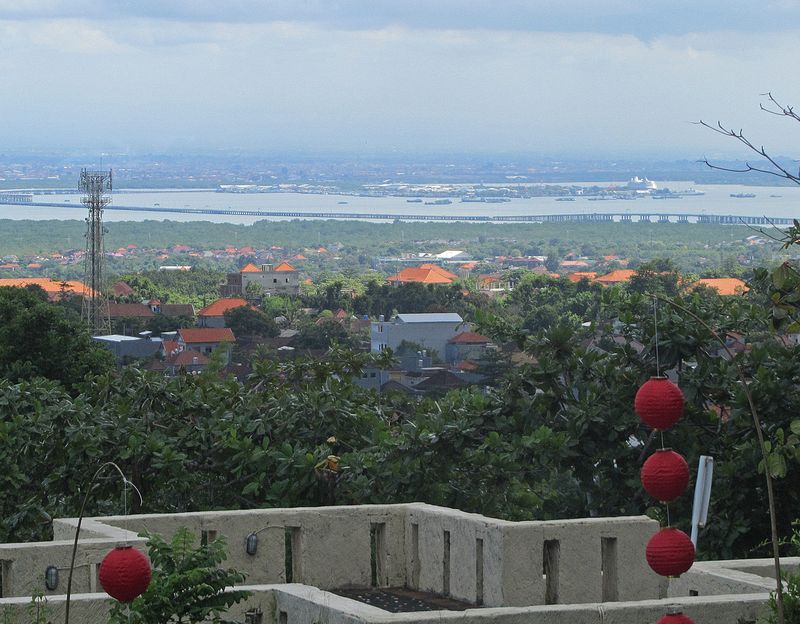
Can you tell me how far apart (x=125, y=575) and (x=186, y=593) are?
0.25 meters

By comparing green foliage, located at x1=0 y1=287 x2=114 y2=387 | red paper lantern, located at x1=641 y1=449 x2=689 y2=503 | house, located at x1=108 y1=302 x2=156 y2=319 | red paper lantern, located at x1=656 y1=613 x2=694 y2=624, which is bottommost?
house, located at x1=108 y1=302 x2=156 y2=319

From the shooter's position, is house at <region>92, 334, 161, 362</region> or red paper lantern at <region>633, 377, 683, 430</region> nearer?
red paper lantern at <region>633, 377, 683, 430</region>

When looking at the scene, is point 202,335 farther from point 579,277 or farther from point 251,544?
point 251,544

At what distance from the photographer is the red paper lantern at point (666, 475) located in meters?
5.38

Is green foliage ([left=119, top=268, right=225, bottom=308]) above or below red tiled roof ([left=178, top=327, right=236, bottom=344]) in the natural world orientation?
below

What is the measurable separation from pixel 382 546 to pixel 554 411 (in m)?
3.18

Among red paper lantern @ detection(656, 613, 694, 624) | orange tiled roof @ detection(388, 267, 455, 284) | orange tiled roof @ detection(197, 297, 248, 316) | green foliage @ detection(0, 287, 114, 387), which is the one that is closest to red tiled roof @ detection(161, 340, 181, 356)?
orange tiled roof @ detection(197, 297, 248, 316)

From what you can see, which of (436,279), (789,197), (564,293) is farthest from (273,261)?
(789,197)

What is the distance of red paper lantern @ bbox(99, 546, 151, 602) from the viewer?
16.7 feet

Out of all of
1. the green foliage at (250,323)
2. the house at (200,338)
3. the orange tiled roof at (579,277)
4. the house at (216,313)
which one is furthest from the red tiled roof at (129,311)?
the orange tiled roof at (579,277)

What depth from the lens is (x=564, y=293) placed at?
64.4 meters

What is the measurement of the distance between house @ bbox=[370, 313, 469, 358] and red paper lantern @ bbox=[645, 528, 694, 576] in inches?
2103

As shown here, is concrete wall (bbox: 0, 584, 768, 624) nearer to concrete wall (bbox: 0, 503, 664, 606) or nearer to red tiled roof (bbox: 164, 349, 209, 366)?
concrete wall (bbox: 0, 503, 664, 606)

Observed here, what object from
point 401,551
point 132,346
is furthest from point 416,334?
point 401,551
